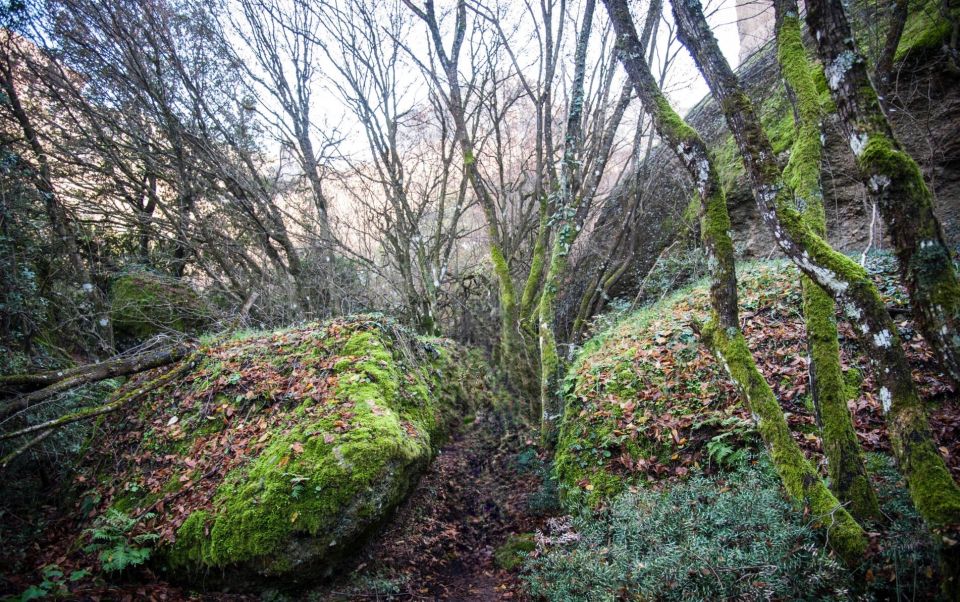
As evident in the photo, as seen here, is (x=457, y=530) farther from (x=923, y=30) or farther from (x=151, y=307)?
(x=923, y=30)

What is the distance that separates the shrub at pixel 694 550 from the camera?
234 cm

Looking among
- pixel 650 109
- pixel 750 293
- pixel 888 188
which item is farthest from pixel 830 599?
pixel 750 293

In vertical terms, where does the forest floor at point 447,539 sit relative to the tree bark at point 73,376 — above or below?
below

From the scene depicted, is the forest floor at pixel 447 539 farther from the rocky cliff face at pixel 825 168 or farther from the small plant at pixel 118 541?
the rocky cliff face at pixel 825 168

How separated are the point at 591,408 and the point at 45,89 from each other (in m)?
11.9

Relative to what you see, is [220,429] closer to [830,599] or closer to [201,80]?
[830,599]

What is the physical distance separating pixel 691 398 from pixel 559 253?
283cm

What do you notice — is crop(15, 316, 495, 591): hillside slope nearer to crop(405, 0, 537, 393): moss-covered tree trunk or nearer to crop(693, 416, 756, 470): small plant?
crop(405, 0, 537, 393): moss-covered tree trunk

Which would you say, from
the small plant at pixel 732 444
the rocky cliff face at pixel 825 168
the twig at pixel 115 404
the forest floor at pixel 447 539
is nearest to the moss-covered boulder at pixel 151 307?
the twig at pixel 115 404

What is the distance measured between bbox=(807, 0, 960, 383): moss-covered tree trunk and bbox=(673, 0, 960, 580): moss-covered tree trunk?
23 cm

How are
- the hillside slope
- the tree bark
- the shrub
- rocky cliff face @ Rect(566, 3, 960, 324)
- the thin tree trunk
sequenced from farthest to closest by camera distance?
rocky cliff face @ Rect(566, 3, 960, 324)
the thin tree trunk
the tree bark
the hillside slope
the shrub

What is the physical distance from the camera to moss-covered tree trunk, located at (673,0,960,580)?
207cm

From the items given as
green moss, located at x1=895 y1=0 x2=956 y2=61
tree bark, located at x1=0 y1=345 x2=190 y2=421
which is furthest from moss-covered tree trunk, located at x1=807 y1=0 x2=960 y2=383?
tree bark, located at x1=0 y1=345 x2=190 y2=421

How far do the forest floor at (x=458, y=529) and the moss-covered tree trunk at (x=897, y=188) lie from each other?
3422 mm
